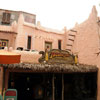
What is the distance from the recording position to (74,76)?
11.4m

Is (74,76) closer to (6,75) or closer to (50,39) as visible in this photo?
(50,39)

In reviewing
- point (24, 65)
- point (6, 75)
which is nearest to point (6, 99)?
point (24, 65)

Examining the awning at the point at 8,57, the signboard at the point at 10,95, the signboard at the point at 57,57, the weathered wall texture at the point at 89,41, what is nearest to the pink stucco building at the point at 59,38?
the weathered wall texture at the point at 89,41

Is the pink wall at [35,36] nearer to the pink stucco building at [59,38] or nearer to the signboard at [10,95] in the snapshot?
the pink stucco building at [59,38]

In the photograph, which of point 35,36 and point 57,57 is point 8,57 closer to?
point 57,57

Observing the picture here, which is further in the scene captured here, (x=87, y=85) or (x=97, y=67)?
(x=87, y=85)

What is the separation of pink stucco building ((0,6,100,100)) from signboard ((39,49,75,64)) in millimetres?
2108

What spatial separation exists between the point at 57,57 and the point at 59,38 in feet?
18.5

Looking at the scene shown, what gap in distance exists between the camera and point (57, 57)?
30.2 ft

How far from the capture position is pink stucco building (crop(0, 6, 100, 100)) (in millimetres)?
10258

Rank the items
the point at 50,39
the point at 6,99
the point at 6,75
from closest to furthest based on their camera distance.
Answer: the point at 6,99
the point at 6,75
the point at 50,39

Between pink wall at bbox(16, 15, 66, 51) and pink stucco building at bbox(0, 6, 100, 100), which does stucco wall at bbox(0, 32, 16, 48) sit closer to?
pink stucco building at bbox(0, 6, 100, 100)

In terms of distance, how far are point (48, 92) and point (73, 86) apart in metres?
2.73

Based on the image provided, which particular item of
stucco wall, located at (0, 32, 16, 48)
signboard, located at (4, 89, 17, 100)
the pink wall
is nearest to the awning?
signboard, located at (4, 89, 17, 100)
